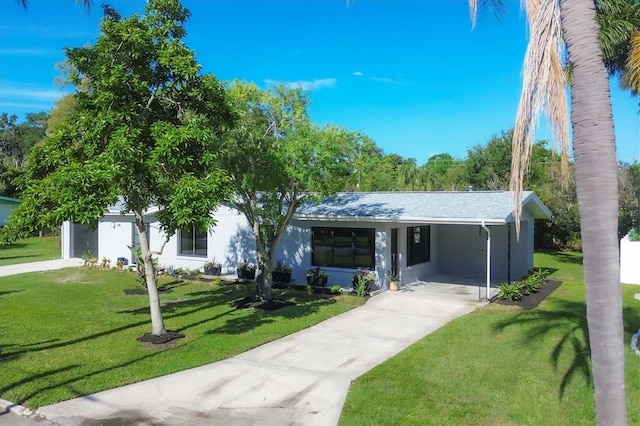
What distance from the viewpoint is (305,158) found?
36.9ft

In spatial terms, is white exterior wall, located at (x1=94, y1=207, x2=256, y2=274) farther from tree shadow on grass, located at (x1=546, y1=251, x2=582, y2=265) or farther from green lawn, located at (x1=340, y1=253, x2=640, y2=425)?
tree shadow on grass, located at (x1=546, y1=251, x2=582, y2=265)

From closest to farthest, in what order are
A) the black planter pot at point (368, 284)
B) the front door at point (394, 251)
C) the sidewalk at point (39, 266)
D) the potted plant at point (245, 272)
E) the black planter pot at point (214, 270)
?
the black planter pot at point (368, 284) < the front door at point (394, 251) < the potted plant at point (245, 272) < the black planter pot at point (214, 270) < the sidewalk at point (39, 266)

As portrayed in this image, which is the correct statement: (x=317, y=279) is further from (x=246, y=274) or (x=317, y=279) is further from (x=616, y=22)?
(x=616, y=22)

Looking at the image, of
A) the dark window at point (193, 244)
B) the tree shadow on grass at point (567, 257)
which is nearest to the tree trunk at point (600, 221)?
the dark window at point (193, 244)

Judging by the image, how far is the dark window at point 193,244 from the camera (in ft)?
63.2

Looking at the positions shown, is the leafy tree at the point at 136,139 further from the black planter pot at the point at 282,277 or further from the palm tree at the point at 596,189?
the black planter pot at the point at 282,277

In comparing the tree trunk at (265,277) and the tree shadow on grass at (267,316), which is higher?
the tree trunk at (265,277)

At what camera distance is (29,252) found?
27.1 metres

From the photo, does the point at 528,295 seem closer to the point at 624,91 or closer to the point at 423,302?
the point at 423,302

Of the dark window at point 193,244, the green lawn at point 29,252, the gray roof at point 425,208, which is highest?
the gray roof at point 425,208

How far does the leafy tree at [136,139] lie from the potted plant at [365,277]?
6.37 metres

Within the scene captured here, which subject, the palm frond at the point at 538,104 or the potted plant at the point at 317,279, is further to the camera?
the potted plant at the point at 317,279

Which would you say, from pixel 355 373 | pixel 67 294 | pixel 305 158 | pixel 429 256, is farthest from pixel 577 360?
pixel 67 294

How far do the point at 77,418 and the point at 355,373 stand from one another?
156 inches
